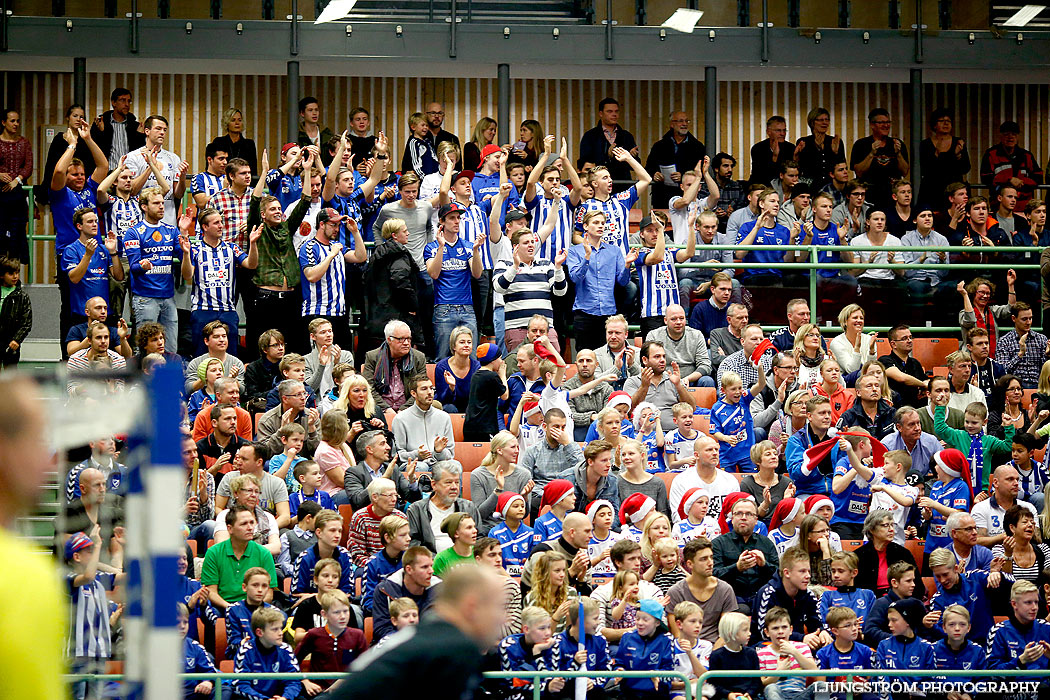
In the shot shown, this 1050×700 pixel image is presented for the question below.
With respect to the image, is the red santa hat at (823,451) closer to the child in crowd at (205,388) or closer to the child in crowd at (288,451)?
the child in crowd at (288,451)

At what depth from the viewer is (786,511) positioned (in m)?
10.2

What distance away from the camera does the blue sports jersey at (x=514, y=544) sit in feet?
31.7

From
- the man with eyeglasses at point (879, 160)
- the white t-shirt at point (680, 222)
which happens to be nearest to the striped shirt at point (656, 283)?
the white t-shirt at point (680, 222)

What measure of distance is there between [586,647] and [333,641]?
158 cm

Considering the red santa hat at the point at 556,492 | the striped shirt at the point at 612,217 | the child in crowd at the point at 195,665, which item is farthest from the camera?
the striped shirt at the point at 612,217

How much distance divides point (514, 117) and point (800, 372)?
7.87 m

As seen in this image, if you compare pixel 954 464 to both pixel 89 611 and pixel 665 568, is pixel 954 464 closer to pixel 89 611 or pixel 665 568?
pixel 665 568

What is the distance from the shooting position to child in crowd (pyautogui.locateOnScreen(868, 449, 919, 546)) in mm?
10609

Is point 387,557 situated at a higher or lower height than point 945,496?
lower

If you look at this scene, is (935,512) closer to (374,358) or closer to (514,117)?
(374,358)

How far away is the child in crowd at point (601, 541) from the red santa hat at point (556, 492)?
8.6 inches

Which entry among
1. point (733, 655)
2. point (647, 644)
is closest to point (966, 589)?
point (733, 655)

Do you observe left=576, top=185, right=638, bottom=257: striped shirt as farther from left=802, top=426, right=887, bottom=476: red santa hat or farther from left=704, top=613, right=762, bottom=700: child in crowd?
left=704, top=613, right=762, bottom=700: child in crowd

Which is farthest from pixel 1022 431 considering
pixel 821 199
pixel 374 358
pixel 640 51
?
pixel 640 51
